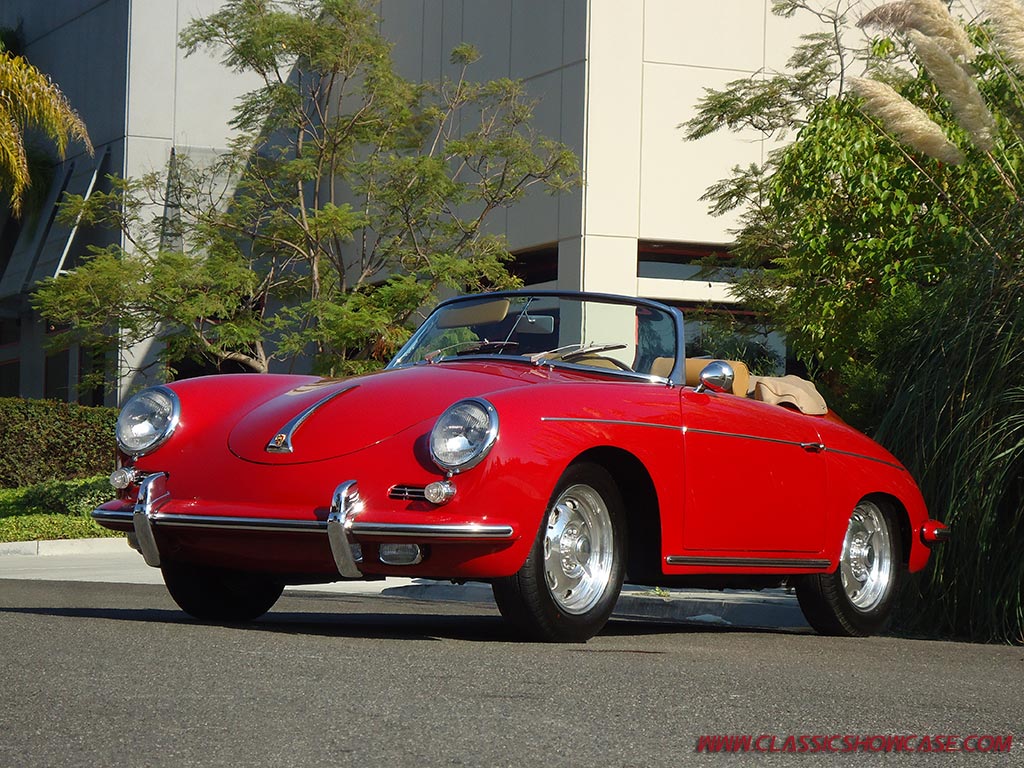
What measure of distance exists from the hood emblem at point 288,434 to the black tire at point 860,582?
2.64 metres

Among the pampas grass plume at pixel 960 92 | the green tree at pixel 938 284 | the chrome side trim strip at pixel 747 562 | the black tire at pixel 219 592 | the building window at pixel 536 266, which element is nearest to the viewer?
the chrome side trim strip at pixel 747 562

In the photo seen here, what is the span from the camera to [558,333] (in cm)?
693

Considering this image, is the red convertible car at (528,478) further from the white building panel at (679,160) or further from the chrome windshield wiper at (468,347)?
the white building panel at (679,160)

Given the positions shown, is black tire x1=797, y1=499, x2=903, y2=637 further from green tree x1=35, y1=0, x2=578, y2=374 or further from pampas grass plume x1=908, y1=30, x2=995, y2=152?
green tree x1=35, y1=0, x2=578, y2=374

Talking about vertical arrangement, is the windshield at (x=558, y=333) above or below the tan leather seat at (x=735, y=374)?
above

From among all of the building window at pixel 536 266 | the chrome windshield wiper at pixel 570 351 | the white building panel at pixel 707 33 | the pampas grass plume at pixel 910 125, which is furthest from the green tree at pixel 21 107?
the chrome windshield wiper at pixel 570 351

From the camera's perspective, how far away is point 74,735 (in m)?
3.54

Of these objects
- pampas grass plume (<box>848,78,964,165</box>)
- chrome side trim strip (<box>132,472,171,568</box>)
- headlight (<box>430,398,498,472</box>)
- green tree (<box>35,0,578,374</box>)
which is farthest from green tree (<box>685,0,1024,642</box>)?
A: green tree (<box>35,0,578,374</box>)

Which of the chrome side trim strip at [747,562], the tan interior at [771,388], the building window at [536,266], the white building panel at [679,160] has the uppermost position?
the white building panel at [679,160]

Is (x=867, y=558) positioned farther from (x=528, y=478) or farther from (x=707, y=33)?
(x=707, y=33)

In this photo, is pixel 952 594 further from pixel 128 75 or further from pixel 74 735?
pixel 128 75

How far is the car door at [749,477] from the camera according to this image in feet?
20.8

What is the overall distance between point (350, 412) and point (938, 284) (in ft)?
14.1

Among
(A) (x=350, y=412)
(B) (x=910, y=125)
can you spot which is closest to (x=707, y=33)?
(B) (x=910, y=125)
